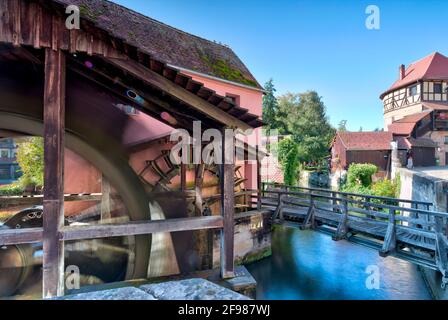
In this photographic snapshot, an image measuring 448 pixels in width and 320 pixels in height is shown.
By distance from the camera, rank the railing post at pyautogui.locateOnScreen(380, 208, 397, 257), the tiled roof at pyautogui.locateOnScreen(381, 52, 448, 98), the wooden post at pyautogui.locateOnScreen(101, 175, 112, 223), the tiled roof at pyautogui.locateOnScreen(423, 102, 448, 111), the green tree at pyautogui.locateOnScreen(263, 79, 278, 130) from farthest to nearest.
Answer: the green tree at pyautogui.locateOnScreen(263, 79, 278, 130), the tiled roof at pyautogui.locateOnScreen(381, 52, 448, 98), the tiled roof at pyautogui.locateOnScreen(423, 102, 448, 111), the railing post at pyautogui.locateOnScreen(380, 208, 397, 257), the wooden post at pyautogui.locateOnScreen(101, 175, 112, 223)

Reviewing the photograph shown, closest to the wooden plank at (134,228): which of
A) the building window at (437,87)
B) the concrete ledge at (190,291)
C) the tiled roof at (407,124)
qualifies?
the concrete ledge at (190,291)

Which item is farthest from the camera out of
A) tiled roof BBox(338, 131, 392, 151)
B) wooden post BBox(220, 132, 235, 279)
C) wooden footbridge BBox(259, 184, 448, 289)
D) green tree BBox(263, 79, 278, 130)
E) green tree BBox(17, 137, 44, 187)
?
green tree BBox(263, 79, 278, 130)

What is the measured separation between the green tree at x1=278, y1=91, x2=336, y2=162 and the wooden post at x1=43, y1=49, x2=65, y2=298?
86.0ft

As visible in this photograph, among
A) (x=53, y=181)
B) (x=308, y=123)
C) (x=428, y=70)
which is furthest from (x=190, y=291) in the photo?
(x=308, y=123)

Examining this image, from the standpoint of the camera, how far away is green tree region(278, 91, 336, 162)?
2884 centimetres

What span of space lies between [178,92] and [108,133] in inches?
96.0

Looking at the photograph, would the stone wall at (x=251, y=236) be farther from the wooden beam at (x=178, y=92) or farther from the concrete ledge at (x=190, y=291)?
the concrete ledge at (x=190, y=291)

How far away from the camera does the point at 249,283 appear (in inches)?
131

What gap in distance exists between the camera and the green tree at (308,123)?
28.8 metres

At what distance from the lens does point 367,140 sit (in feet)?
68.8

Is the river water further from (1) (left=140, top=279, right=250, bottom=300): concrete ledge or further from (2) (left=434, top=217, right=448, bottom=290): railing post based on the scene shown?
(1) (left=140, top=279, right=250, bottom=300): concrete ledge

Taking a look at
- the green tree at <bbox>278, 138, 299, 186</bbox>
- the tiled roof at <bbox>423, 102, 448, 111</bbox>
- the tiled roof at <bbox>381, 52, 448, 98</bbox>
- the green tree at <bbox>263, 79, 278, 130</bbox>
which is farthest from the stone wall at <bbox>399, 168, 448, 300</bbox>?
the green tree at <bbox>263, 79, 278, 130</bbox>

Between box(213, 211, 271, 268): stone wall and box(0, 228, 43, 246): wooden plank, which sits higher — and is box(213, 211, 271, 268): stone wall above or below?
below

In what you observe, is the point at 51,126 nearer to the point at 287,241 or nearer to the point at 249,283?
the point at 249,283
